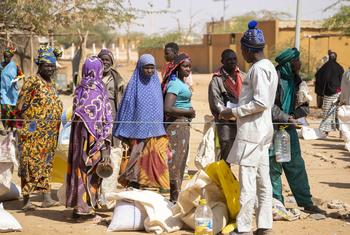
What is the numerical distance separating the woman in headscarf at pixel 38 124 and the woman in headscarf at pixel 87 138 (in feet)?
1.95

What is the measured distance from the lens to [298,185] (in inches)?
264

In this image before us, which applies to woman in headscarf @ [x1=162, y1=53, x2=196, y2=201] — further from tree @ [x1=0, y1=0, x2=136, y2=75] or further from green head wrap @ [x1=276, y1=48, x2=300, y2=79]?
tree @ [x1=0, y1=0, x2=136, y2=75]

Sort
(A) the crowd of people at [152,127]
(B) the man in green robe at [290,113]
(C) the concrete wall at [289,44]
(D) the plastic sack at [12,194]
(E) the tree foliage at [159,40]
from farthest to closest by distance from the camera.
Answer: (E) the tree foliage at [159,40] < (C) the concrete wall at [289,44] < (D) the plastic sack at [12,194] < (B) the man in green robe at [290,113] < (A) the crowd of people at [152,127]

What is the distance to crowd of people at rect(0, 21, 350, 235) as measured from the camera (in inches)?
226

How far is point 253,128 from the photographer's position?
5.62 m

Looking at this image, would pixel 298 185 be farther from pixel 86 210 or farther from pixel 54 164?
pixel 54 164

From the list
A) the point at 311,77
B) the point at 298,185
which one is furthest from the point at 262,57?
the point at 311,77

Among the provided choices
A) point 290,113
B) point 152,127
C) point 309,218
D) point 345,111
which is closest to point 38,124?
point 152,127

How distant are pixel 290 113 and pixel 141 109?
1.53 meters

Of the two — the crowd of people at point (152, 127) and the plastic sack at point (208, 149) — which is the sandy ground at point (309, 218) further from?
the plastic sack at point (208, 149)

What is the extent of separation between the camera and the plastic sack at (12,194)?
761 cm

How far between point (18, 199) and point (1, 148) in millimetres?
874

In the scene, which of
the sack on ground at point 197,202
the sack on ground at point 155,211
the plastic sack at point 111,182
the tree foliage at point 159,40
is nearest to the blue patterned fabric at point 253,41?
the sack on ground at point 197,202

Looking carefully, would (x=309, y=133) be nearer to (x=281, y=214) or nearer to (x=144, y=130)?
(x=281, y=214)
